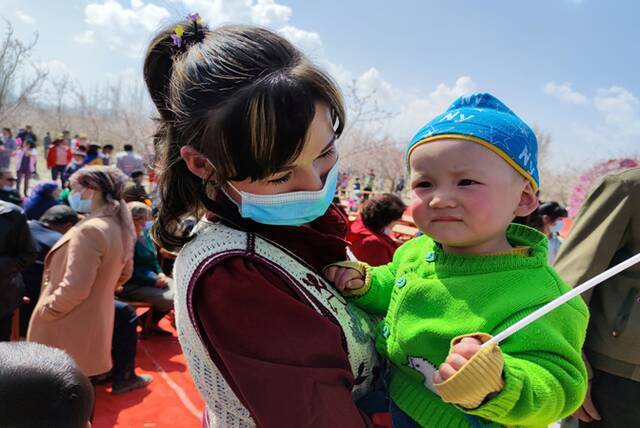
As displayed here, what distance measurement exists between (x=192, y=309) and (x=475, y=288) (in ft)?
2.16

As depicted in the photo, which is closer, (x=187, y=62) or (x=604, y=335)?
(x=187, y=62)

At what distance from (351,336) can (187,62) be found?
76cm

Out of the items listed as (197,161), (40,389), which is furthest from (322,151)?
(40,389)

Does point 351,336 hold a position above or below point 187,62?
below

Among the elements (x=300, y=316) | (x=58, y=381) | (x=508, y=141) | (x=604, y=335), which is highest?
(x=508, y=141)

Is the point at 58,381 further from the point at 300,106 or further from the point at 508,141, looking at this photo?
the point at 508,141

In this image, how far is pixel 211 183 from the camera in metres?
1.16

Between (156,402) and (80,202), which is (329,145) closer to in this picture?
(80,202)

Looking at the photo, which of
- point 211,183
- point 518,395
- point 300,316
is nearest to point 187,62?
point 211,183

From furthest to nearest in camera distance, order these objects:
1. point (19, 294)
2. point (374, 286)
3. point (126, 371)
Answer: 1. point (126, 371)
2. point (19, 294)
3. point (374, 286)

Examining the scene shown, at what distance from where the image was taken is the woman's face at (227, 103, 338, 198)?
1.05 meters

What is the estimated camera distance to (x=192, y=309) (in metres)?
0.95

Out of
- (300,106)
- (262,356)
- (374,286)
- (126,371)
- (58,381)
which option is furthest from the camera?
(126,371)

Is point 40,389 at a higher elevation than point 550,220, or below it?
higher
